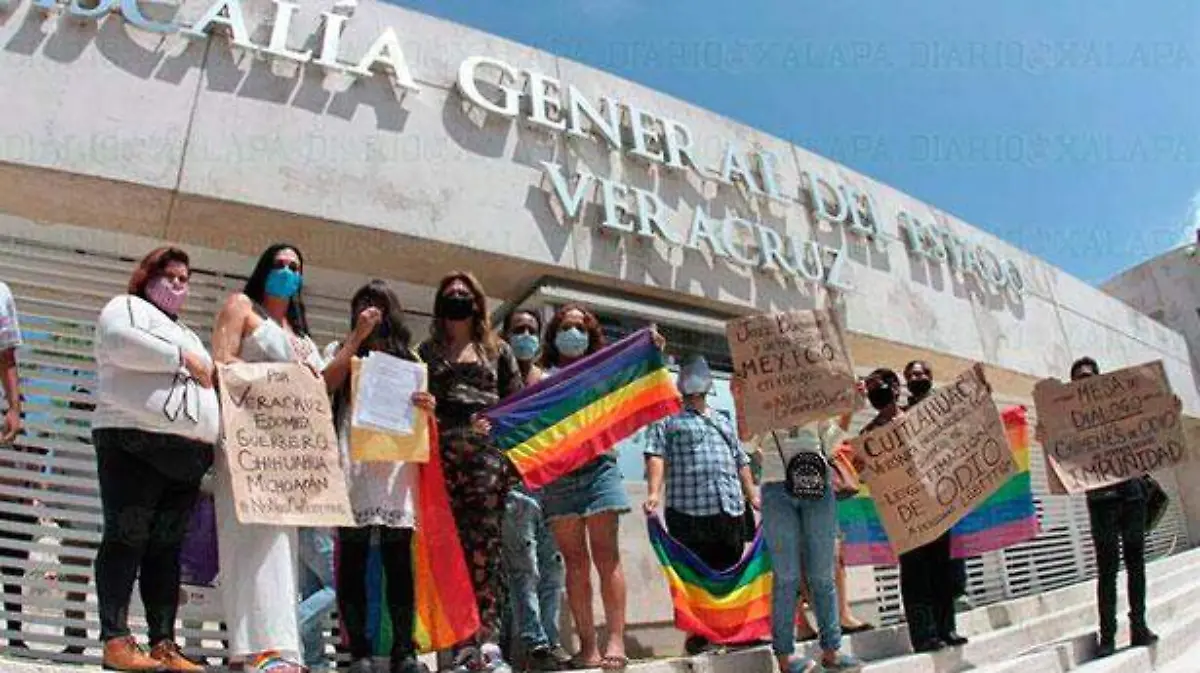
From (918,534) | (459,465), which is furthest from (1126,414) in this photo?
(459,465)

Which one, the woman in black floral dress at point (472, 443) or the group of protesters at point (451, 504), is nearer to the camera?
the group of protesters at point (451, 504)

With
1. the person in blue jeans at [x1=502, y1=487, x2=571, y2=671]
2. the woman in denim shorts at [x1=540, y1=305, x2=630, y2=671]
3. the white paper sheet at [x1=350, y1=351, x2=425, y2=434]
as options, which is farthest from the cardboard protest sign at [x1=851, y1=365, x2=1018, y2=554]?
the white paper sheet at [x1=350, y1=351, x2=425, y2=434]

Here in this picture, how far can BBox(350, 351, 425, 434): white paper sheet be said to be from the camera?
3.40 meters

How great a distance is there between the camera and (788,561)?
4.00 m

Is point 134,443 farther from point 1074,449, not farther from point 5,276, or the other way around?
point 1074,449

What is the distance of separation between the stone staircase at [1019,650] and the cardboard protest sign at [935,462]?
0.67 meters

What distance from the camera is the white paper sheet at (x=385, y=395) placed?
3400 millimetres

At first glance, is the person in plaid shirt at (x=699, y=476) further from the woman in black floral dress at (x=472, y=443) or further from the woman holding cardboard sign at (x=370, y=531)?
the woman holding cardboard sign at (x=370, y=531)

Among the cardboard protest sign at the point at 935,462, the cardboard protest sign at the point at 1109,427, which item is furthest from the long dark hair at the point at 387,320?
the cardboard protest sign at the point at 1109,427

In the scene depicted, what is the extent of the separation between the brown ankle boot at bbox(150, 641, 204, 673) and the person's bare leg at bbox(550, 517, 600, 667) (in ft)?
5.14

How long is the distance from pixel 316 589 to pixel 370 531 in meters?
0.63

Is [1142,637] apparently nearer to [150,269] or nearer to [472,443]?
[472,443]

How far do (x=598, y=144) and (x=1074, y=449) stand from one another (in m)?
4.72

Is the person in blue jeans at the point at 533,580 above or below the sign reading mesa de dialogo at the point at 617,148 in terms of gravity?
below
